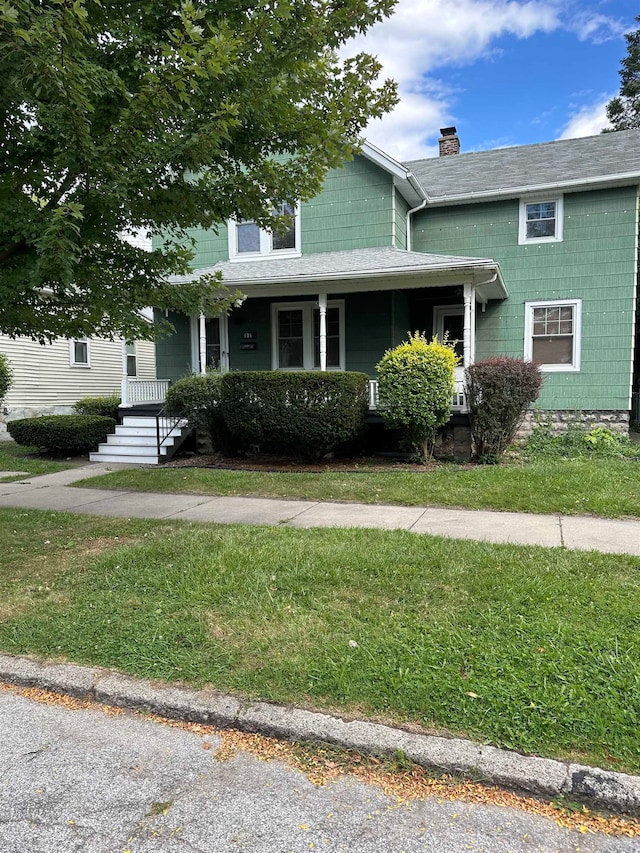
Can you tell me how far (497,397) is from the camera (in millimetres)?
9344

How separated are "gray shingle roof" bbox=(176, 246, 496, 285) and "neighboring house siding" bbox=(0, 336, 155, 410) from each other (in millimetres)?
3668

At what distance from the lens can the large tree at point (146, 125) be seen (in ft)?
12.5

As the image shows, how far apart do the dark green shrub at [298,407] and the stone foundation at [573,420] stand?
4686 millimetres

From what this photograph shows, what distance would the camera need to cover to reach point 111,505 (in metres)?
7.36

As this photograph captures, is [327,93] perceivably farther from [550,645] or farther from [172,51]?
[550,645]

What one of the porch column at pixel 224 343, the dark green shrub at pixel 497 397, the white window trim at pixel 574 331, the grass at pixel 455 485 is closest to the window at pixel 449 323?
the white window trim at pixel 574 331

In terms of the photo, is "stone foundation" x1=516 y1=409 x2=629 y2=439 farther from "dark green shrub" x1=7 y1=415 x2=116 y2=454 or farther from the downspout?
"dark green shrub" x1=7 y1=415 x2=116 y2=454

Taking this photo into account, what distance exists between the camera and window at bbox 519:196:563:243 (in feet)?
41.4

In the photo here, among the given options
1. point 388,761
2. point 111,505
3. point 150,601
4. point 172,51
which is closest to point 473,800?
point 388,761

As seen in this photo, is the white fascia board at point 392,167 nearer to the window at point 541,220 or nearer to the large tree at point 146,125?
the window at point 541,220

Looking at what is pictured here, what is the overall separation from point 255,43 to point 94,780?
4.92 meters

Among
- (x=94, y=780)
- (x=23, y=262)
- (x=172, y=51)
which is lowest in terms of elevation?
(x=94, y=780)

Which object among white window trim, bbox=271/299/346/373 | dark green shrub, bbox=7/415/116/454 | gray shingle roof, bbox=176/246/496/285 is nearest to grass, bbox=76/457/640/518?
dark green shrub, bbox=7/415/116/454

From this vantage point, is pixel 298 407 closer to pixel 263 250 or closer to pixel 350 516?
pixel 350 516
